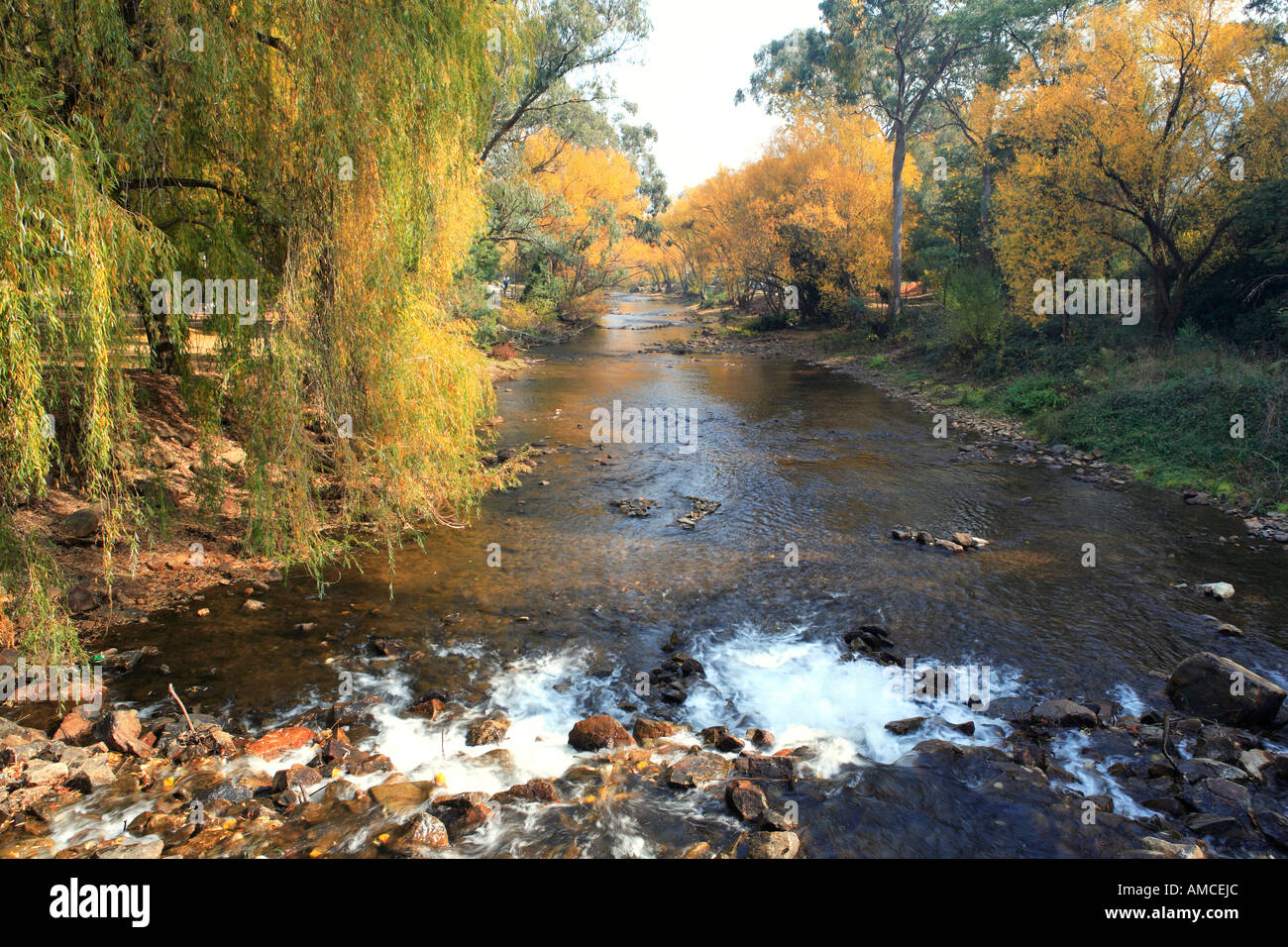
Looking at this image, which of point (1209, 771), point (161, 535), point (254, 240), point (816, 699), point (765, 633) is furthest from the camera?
point (161, 535)

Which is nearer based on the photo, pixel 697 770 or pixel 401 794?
pixel 401 794

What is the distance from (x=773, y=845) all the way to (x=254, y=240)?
8.91 m

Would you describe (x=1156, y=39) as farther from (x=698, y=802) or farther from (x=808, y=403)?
(x=698, y=802)

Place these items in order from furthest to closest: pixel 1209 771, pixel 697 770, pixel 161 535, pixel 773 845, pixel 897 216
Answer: pixel 897 216, pixel 161 535, pixel 697 770, pixel 1209 771, pixel 773 845

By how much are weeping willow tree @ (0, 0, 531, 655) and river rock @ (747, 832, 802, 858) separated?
652 centimetres

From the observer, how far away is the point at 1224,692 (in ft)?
23.5

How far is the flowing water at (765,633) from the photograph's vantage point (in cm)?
604

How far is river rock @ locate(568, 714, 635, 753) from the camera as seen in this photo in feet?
22.7

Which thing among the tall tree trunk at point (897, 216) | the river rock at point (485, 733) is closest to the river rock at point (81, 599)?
the river rock at point (485, 733)

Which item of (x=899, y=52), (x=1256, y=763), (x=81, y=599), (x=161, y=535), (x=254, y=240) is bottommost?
(x=1256, y=763)

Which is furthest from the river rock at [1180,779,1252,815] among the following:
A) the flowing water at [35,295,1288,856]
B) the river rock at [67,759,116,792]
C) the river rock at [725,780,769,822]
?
the river rock at [67,759,116,792]

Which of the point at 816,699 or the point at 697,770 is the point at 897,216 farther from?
the point at 697,770

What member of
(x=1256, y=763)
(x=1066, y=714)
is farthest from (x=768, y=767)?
(x=1256, y=763)
